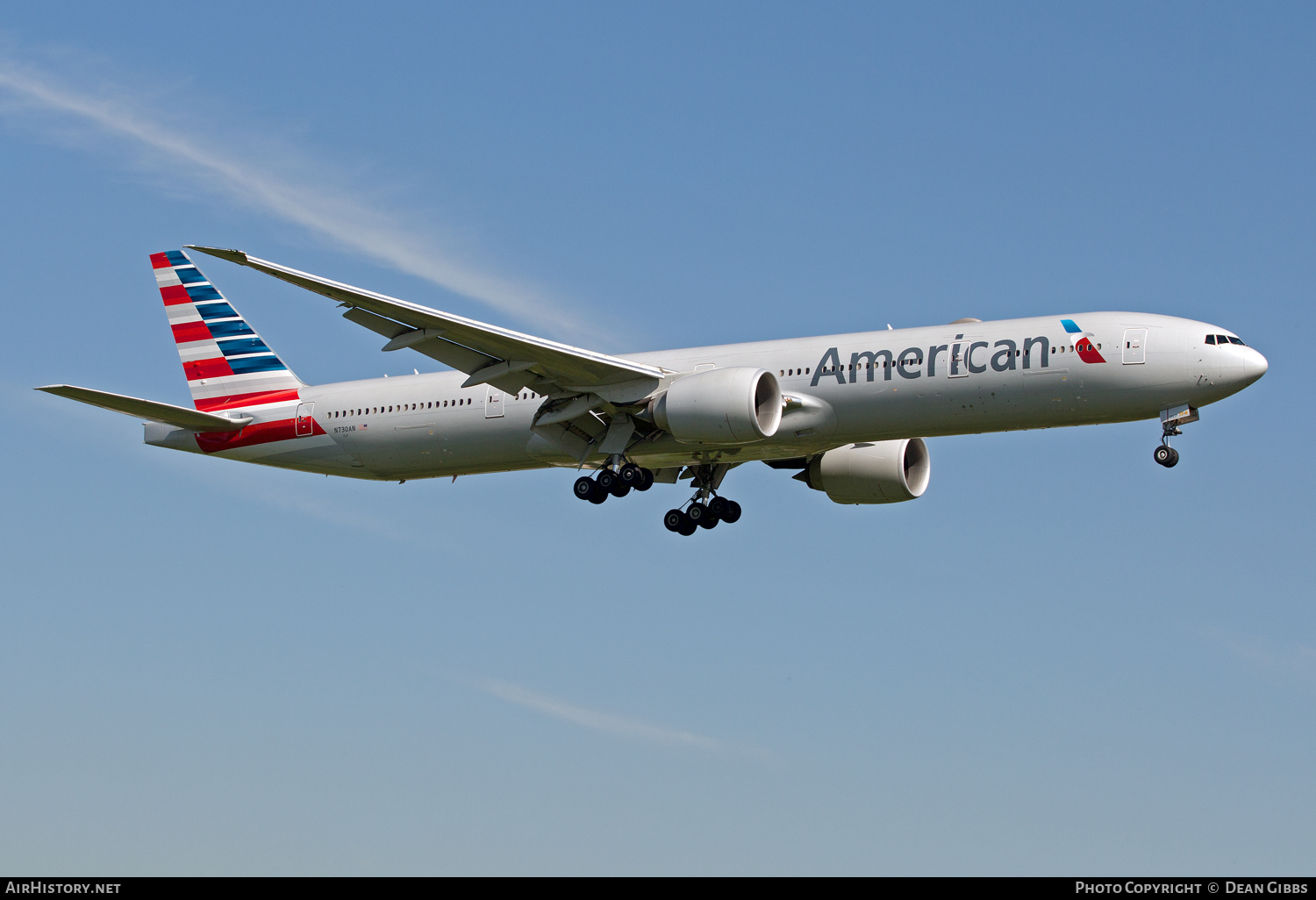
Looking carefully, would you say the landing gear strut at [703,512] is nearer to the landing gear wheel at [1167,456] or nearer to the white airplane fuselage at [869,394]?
the white airplane fuselage at [869,394]

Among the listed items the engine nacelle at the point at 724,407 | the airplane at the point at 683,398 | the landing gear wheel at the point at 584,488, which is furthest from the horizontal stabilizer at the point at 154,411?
the engine nacelle at the point at 724,407

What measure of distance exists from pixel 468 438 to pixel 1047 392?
1489 cm

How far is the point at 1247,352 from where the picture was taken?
109 feet

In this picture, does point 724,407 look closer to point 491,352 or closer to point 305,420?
point 491,352

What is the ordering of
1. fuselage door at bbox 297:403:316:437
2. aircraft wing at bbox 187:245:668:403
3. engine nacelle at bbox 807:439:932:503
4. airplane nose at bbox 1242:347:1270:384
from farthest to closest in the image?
fuselage door at bbox 297:403:316:437, engine nacelle at bbox 807:439:932:503, aircraft wing at bbox 187:245:668:403, airplane nose at bbox 1242:347:1270:384

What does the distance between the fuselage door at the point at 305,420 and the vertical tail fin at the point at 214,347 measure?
0.73 meters

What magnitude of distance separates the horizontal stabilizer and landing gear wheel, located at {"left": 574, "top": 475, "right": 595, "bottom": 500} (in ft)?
33.7

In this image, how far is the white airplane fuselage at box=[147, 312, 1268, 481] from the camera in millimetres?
33594

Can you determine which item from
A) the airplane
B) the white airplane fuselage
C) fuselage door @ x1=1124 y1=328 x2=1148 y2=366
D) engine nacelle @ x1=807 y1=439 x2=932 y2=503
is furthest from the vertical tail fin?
fuselage door @ x1=1124 y1=328 x2=1148 y2=366

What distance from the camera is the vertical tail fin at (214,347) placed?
4403 cm

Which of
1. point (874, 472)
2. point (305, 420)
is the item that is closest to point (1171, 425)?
point (874, 472)

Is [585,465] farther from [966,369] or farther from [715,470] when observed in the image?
[966,369]

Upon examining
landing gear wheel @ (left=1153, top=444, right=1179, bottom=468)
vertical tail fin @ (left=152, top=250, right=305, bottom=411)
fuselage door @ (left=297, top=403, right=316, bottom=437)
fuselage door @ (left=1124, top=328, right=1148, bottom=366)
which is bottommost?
landing gear wheel @ (left=1153, top=444, right=1179, bottom=468)

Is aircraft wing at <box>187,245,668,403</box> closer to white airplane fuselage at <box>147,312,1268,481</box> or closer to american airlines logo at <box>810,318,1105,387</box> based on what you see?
white airplane fuselage at <box>147,312,1268,481</box>
